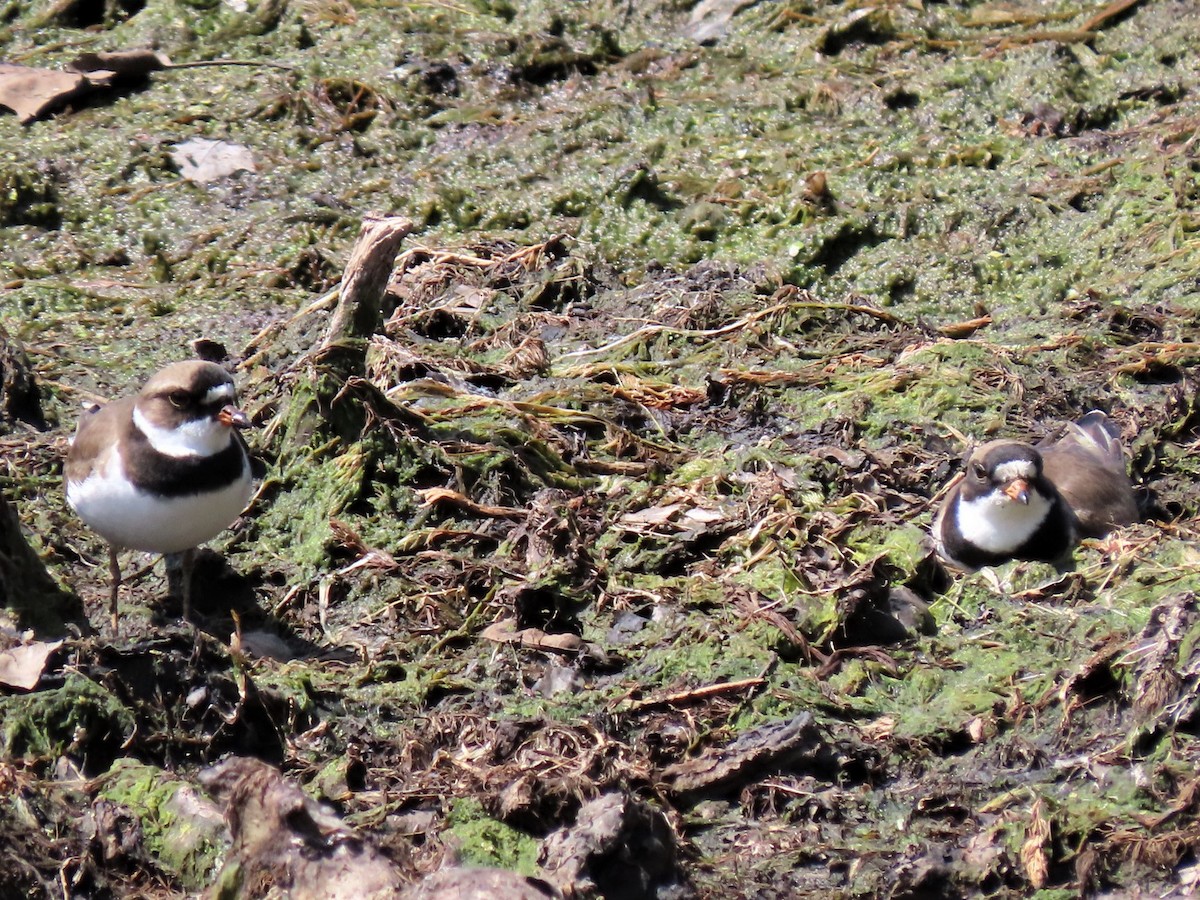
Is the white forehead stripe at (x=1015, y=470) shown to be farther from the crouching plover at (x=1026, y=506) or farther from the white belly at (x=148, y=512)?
the white belly at (x=148, y=512)

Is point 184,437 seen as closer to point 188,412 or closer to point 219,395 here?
point 188,412

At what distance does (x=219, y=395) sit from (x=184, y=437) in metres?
0.25

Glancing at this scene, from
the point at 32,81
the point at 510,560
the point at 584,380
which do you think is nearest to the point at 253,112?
the point at 32,81

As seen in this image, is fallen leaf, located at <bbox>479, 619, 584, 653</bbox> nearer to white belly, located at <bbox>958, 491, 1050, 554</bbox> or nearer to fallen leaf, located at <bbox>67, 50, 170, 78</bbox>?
white belly, located at <bbox>958, 491, 1050, 554</bbox>

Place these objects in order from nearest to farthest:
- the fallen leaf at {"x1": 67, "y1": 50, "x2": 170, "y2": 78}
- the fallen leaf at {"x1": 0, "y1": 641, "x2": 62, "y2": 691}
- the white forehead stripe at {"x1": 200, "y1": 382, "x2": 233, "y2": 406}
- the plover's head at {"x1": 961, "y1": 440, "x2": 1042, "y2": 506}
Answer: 1. the fallen leaf at {"x1": 0, "y1": 641, "x2": 62, "y2": 691}
2. the white forehead stripe at {"x1": 200, "y1": 382, "x2": 233, "y2": 406}
3. the plover's head at {"x1": 961, "y1": 440, "x2": 1042, "y2": 506}
4. the fallen leaf at {"x1": 67, "y1": 50, "x2": 170, "y2": 78}

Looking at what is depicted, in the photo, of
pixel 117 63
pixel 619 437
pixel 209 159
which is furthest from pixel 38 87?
pixel 619 437

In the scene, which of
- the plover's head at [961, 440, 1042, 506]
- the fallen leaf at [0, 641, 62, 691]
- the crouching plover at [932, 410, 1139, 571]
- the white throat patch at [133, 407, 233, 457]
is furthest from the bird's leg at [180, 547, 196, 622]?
the plover's head at [961, 440, 1042, 506]

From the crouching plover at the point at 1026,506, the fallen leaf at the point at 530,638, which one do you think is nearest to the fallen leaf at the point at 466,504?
the fallen leaf at the point at 530,638

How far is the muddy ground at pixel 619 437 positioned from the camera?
427cm

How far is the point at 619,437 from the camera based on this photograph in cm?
685

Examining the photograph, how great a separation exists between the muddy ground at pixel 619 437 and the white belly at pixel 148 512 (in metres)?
0.38

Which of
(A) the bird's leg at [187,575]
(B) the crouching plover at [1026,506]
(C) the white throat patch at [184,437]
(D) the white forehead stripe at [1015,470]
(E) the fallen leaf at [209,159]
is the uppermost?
(C) the white throat patch at [184,437]

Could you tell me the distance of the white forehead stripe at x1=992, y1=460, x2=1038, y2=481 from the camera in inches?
232

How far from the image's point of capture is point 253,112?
9.41 metres
